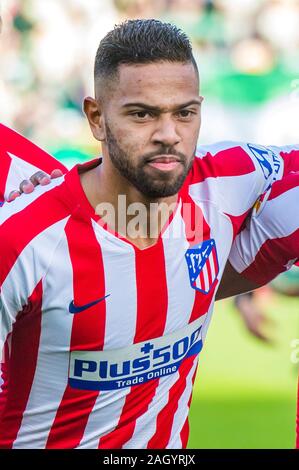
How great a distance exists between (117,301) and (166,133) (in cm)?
52

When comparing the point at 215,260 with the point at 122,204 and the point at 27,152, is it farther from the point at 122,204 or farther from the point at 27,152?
the point at 27,152

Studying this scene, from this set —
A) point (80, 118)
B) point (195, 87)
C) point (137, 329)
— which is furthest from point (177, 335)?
point (80, 118)

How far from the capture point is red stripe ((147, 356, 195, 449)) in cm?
299

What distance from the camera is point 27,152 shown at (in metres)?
3.38

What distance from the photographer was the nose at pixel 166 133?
8.47ft

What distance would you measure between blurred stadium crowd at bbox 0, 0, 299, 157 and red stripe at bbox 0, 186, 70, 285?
4.13 m

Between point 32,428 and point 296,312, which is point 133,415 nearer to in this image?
point 32,428

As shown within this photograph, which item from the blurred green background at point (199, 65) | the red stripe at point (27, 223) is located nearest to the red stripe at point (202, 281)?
the red stripe at point (27, 223)

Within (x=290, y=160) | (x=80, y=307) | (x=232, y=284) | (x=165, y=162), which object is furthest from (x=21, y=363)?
(x=290, y=160)

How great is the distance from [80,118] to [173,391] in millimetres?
4291

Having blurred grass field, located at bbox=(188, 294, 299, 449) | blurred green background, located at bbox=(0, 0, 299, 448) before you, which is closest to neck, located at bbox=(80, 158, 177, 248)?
blurred grass field, located at bbox=(188, 294, 299, 449)

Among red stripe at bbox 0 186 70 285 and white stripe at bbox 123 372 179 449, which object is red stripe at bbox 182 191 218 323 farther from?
red stripe at bbox 0 186 70 285

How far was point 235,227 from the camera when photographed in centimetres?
307

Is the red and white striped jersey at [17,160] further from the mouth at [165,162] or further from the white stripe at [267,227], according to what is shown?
the mouth at [165,162]
